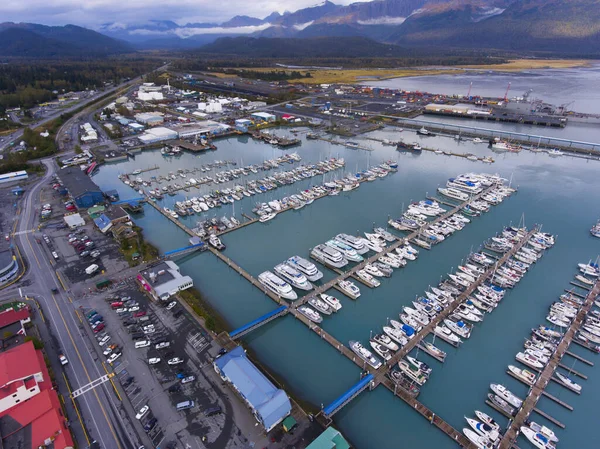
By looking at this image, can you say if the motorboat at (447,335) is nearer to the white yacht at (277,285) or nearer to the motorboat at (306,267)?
the motorboat at (306,267)

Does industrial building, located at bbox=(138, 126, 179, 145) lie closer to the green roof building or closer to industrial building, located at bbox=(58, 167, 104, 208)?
industrial building, located at bbox=(58, 167, 104, 208)

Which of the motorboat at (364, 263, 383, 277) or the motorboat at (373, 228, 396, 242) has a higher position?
the motorboat at (373, 228, 396, 242)

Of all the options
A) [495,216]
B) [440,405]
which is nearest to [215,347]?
→ [440,405]

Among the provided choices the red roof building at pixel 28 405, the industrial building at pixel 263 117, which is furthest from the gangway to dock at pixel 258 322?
the industrial building at pixel 263 117

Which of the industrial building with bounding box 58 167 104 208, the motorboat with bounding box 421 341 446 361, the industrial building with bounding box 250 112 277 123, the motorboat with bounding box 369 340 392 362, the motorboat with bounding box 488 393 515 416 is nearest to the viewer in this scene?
the motorboat with bounding box 488 393 515 416

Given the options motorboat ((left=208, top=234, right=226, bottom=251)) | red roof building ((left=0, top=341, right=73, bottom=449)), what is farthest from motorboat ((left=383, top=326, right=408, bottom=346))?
red roof building ((left=0, top=341, right=73, bottom=449))

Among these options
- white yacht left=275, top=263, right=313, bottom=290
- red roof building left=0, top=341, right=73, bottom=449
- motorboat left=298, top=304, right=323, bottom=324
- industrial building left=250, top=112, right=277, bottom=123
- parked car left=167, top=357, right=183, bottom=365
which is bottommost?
motorboat left=298, top=304, right=323, bottom=324

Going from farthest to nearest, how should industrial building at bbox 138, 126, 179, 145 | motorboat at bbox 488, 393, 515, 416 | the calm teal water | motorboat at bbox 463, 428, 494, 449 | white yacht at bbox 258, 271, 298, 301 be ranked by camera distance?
1. industrial building at bbox 138, 126, 179, 145
2. white yacht at bbox 258, 271, 298, 301
3. the calm teal water
4. motorboat at bbox 488, 393, 515, 416
5. motorboat at bbox 463, 428, 494, 449
